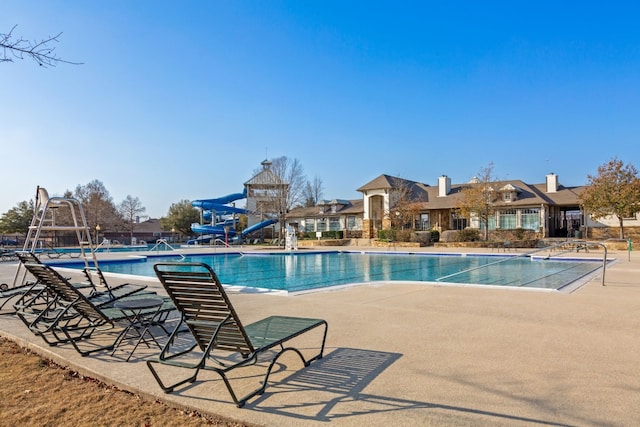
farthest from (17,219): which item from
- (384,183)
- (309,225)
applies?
(384,183)

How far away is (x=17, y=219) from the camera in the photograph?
153 ft

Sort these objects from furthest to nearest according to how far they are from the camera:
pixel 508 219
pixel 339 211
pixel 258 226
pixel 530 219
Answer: pixel 339 211 → pixel 258 226 → pixel 508 219 → pixel 530 219

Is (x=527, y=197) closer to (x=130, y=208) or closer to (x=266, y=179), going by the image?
(x=266, y=179)

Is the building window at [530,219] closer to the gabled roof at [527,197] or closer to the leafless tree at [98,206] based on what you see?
the gabled roof at [527,197]

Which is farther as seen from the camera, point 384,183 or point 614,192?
point 384,183

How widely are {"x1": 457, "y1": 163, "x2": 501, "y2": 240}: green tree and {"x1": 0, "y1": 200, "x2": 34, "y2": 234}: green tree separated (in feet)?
143

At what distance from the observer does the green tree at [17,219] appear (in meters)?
46.3

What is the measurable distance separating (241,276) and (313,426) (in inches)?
495

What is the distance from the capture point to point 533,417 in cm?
285

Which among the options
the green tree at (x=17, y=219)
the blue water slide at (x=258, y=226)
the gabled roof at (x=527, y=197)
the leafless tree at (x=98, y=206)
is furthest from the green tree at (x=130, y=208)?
the gabled roof at (x=527, y=197)

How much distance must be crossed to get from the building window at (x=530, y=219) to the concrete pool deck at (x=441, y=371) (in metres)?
28.8

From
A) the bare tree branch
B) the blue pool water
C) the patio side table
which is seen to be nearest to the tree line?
the blue pool water

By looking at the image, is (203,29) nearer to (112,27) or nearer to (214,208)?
(112,27)

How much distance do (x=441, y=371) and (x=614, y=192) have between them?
29.7m
